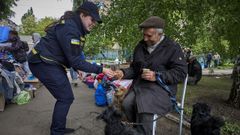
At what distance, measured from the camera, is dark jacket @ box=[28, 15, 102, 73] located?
13.1 feet

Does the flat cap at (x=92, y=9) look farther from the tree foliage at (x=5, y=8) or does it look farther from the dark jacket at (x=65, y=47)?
the tree foliage at (x=5, y=8)

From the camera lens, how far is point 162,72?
3619 millimetres

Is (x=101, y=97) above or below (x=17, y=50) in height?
below

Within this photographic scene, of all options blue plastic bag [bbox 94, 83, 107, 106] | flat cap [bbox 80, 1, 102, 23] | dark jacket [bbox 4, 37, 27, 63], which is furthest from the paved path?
dark jacket [bbox 4, 37, 27, 63]

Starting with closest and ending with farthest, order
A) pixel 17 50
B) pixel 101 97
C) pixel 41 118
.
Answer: pixel 41 118 < pixel 101 97 < pixel 17 50

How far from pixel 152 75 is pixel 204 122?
2.77ft

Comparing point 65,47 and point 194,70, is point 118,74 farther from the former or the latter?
point 194,70

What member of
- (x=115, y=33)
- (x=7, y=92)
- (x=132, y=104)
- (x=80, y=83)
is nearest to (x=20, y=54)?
(x=80, y=83)

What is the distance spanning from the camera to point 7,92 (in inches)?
268

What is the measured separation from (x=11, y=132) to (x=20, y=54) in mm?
5521

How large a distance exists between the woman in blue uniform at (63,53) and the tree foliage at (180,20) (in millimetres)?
1870

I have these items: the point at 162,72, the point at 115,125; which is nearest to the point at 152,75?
the point at 162,72

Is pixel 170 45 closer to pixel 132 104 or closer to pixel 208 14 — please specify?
pixel 132 104

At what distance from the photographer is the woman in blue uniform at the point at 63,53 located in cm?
400
